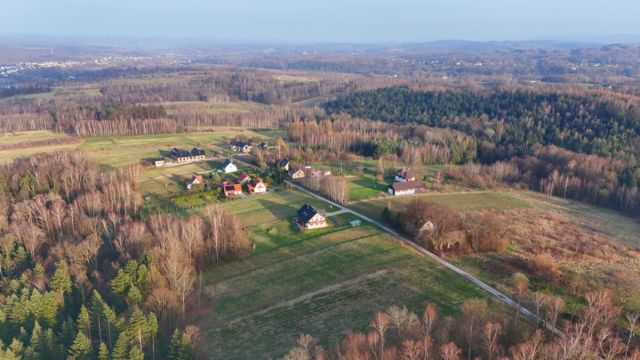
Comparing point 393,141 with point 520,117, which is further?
point 520,117

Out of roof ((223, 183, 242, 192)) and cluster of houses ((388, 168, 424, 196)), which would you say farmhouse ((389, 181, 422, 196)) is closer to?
cluster of houses ((388, 168, 424, 196))

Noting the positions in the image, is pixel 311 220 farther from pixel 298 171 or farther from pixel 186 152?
pixel 186 152

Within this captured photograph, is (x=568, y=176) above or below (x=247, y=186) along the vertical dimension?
above

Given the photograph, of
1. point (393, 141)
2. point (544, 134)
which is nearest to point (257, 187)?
point (393, 141)

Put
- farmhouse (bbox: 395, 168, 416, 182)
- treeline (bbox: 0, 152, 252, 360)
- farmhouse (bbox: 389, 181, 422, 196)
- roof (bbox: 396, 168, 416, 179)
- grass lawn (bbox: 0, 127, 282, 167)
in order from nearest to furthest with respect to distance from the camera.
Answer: treeline (bbox: 0, 152, 252, 360), farmhouse (bbox: 389, 181, 422, 196), farmhouse (bbox: 395, 168, 416, 182), roof (bbox: 396, 168, 416, 179), grass lawn (bbox: 0, 127, 282, 167)

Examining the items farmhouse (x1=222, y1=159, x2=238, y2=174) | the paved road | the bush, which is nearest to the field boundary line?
the paved road

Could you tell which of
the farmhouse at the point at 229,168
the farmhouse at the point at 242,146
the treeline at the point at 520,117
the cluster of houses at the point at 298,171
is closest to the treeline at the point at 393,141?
the treeline at the point at 520,117

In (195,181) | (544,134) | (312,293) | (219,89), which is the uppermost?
(219,89)
